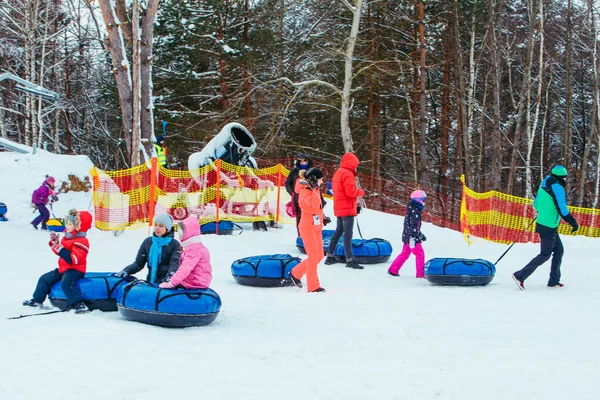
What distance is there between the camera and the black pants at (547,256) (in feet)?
26.6

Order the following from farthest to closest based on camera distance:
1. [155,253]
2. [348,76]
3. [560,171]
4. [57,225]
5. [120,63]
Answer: [348,76] < [120,63] < [57,225] < [560,171] < [155,253]

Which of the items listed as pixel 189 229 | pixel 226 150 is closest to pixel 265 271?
pixel 189 229

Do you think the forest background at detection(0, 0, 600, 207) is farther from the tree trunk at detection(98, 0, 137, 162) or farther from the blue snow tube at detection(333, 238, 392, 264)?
the blue snow tube at detection(333, 238, 392, 264)

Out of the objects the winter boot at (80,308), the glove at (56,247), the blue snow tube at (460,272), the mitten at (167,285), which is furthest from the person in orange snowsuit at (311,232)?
the glove at (56,247)

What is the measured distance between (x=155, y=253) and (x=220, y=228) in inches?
245

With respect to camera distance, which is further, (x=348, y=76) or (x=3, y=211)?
(x=348, y=76)

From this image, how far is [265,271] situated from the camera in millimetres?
8297

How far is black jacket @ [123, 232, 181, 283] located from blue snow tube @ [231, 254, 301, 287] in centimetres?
189

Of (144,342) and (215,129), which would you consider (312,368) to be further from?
(215,129)

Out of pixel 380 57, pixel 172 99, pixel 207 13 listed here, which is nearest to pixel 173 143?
pixel 172 99

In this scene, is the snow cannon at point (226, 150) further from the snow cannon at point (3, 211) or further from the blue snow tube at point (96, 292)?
the blue snow tube at point (96, 292)

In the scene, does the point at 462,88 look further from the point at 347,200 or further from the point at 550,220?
the point at 550,220

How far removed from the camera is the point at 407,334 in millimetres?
5621

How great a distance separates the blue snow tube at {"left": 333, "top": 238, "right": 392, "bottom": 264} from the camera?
1023 cm
